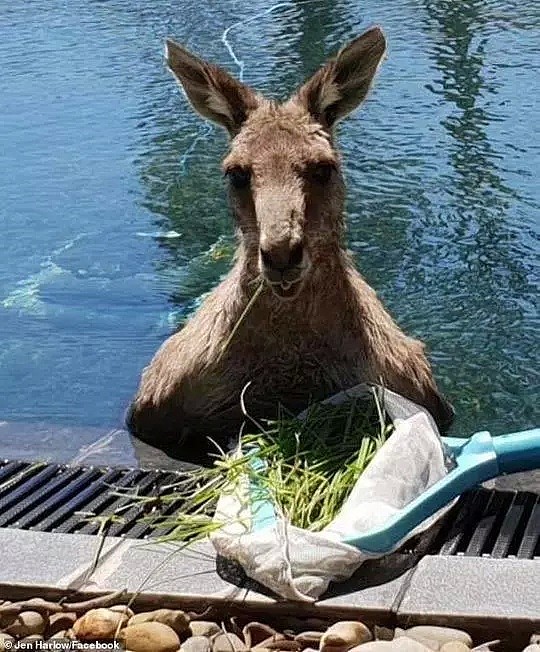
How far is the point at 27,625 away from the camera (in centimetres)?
425

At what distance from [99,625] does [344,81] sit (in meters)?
3.08

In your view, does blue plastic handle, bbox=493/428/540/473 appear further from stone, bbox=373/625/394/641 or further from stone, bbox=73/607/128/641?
stone, bbox=73/607/128/641

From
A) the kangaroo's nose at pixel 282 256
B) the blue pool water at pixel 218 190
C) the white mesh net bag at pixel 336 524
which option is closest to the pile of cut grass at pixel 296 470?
the white mesh net bag at pixel 336 524

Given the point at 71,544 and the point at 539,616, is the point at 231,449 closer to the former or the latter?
the point at 71,544

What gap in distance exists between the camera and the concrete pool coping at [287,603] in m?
4.11

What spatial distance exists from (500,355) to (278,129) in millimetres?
2631

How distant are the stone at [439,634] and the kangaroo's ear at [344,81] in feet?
9.50

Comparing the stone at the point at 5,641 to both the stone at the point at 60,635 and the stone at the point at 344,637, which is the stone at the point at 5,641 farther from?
the stone at the point at 344,637

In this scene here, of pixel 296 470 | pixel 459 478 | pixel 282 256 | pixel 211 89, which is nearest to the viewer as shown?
pixel 459 478

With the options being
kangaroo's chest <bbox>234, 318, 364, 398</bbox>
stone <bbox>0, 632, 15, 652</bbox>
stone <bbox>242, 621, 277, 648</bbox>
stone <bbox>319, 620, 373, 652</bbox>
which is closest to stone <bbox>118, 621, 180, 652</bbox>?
stone <bbox>242, 621, 277, 648</bbox>

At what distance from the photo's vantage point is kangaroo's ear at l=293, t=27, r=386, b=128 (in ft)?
20.6

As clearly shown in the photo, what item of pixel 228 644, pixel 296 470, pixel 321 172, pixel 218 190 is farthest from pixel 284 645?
pixel 218 190

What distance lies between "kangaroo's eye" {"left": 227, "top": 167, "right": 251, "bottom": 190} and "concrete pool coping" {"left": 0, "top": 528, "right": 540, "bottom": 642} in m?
1.85

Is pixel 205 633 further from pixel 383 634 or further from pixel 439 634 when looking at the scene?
pixel 439 634
